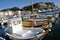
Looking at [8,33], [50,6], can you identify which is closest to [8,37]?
[8,33]

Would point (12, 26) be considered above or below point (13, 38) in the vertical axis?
above

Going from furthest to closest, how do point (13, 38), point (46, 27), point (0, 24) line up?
point (0, 24), point (46, 27), point (13, 38)

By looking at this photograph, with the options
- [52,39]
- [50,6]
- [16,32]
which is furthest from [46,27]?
[50,6]

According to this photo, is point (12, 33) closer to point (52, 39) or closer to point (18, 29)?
point (18, 29)

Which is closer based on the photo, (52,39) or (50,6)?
(52,39)

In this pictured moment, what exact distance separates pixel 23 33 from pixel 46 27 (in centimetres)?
634

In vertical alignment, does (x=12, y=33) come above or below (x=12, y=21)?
below

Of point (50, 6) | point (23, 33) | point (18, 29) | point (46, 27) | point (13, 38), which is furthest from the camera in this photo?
point (50, 6)

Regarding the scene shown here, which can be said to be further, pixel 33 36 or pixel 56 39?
pixel 56 39

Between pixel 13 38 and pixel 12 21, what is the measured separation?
295 cm

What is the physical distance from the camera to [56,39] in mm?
22750

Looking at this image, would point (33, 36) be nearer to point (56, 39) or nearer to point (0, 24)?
point (56, 39)

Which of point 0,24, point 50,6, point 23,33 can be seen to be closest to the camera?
point 23,33

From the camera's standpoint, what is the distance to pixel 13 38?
829 inches
